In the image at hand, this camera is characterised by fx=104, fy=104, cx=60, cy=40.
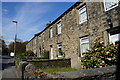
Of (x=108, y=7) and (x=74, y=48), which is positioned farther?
(x=74, y=48)

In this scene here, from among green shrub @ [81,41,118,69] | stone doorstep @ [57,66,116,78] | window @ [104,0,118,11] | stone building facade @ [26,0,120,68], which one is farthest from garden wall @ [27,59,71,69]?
stone doorstep @ [57,66,116,78]

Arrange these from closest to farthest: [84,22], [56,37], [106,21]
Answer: [106,21] → [84,22] → [56,37]

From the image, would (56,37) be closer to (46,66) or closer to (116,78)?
(46,66)

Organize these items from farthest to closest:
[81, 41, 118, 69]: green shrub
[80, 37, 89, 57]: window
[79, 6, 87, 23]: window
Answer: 1. [79, 6, 87, 23]: window
2. [80, 37, 89, 57]: window
3. [81, 41, 118, 69]: green shrub

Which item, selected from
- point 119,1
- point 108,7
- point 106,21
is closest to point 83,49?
point 106,21

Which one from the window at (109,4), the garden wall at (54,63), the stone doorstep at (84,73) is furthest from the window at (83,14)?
the stone doorstep at (84,73)

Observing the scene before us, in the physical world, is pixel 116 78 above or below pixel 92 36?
below

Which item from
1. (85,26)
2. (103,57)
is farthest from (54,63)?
(103,57)

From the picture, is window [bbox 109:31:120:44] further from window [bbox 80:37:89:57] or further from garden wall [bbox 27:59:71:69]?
garden wall [bbox 27:59:71:69]

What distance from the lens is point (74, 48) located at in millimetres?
8945

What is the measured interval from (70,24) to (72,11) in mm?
1202

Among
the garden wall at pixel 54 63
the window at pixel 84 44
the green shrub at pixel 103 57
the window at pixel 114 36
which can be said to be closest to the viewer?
the green shrub at pixel 103 57

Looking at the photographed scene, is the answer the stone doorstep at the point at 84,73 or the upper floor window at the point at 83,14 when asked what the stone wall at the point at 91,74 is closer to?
the stone doorstep at the point at 84,73

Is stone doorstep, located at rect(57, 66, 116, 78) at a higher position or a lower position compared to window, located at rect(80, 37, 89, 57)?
lower
